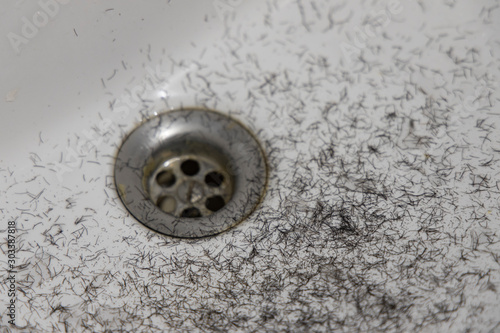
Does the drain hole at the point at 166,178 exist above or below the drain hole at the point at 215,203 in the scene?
above

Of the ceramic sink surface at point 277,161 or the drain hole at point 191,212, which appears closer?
the ceramic sink surface at point 277,161

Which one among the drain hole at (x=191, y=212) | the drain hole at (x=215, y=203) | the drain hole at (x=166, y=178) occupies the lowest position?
the drain hole at (x=191, y=212)

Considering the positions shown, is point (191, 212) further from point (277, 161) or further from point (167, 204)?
point (277, 161)

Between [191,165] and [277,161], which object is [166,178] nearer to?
[191,165]

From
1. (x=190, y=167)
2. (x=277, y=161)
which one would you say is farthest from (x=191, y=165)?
(x=277, y=161)

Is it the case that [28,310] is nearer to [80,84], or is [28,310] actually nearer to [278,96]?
[80,84]
